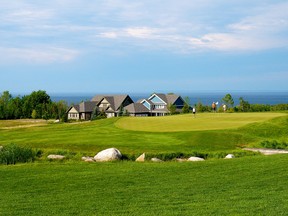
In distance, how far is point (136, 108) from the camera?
72875 mm

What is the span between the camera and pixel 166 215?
26.9ft

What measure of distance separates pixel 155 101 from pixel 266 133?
53.3 m

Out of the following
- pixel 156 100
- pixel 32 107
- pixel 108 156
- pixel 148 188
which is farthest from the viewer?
pixel 32 107

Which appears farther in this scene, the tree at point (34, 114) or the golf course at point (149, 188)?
the tree at point (34, 114)

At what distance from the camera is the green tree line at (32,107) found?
7944cm

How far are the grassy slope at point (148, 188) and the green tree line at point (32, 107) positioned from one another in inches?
2624

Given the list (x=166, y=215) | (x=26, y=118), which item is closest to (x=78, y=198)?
(x=166, y=215)

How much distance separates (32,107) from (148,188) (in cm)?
7551

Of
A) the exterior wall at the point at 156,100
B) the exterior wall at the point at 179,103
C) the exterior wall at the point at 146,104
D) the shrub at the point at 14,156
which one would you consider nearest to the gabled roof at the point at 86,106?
the exterior wall at the point at 146,104

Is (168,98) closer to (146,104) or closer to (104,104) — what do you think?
(146,104)

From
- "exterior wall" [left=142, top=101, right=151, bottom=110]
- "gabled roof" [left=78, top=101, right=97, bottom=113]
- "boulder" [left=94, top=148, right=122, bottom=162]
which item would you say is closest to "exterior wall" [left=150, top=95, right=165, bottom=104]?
"exterior wall" [left=142, top=101, right=151, bottom=110]

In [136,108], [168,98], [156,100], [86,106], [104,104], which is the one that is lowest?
[136,108]

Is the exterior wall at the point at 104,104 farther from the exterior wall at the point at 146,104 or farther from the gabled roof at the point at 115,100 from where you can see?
the exterior wall at the point at 146,104

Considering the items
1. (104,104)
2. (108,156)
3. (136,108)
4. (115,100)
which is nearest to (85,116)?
(104,104)
